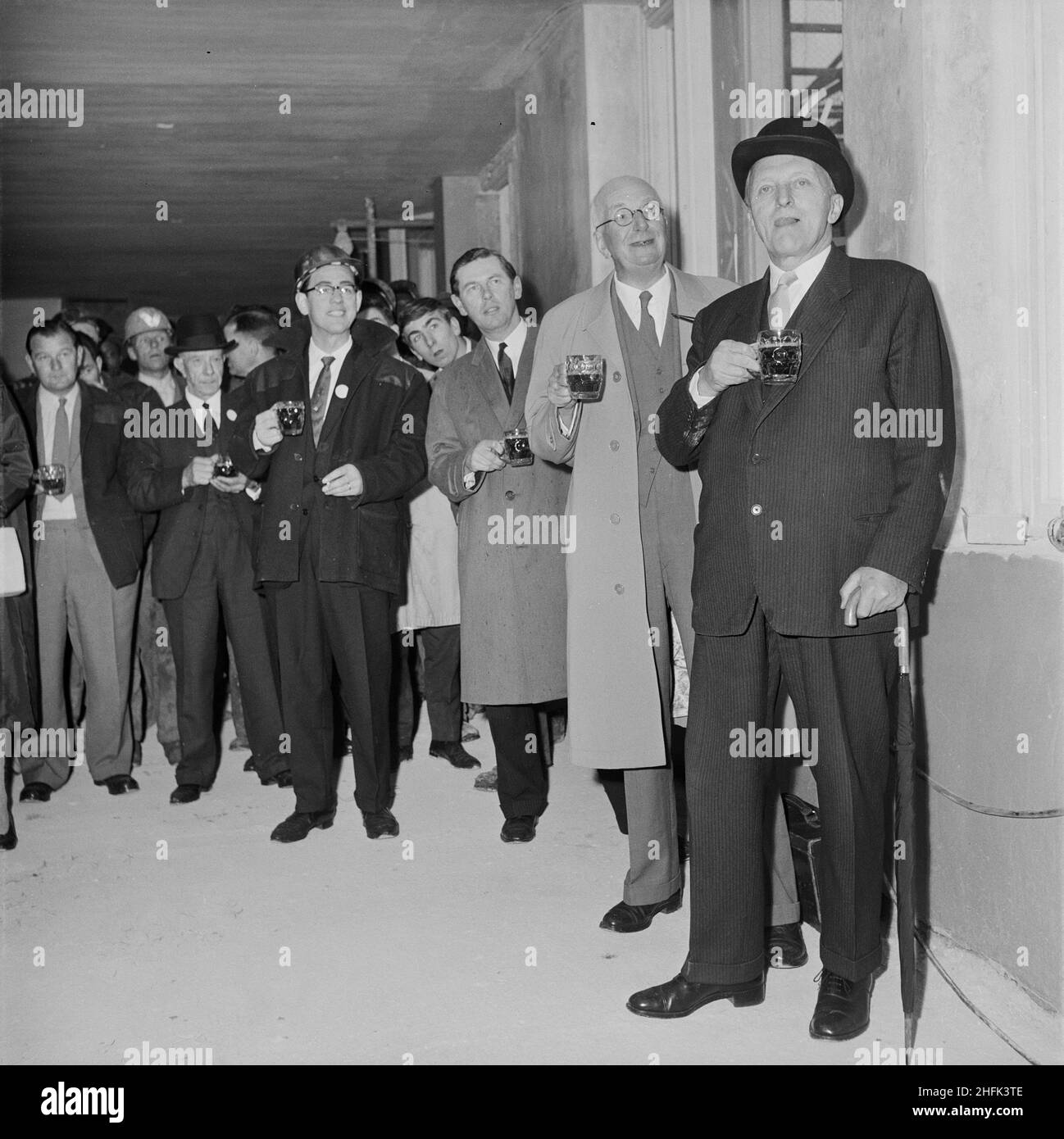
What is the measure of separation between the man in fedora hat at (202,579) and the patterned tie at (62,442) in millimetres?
268

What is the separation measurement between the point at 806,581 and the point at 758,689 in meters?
0.30

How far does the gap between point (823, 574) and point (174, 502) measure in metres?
3.38

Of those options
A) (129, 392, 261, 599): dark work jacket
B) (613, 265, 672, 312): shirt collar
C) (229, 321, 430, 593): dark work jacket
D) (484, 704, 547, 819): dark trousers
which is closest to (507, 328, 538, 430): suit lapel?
(229, 321, 430, 593): dark work jacket

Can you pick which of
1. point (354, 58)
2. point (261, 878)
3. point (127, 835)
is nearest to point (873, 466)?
point (261, 878)

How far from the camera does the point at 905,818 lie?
278 cm

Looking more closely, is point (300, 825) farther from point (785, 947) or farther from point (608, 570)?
point (785, 947)

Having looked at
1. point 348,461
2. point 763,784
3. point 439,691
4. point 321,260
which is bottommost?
point 439,691

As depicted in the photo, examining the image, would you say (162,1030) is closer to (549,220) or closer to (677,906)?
(677,906)

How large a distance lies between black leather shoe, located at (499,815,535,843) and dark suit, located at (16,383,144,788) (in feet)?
6.01

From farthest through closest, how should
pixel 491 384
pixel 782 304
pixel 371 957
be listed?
pixel 491 384
pixel 371 957
pixel 782 304

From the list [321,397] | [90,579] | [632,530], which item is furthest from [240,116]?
[632,530]

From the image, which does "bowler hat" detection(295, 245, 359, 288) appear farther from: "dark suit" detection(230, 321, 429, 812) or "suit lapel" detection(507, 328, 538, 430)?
"suit lapel" detection(507, 328, 538, 430)

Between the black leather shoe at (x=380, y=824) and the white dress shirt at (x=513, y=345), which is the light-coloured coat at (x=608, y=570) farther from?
the black leather shoe at (x=380, y=824)

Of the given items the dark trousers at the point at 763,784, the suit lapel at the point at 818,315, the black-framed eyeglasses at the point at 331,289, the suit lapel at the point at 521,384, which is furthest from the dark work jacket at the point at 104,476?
the suit lapel at the point at 818,315
